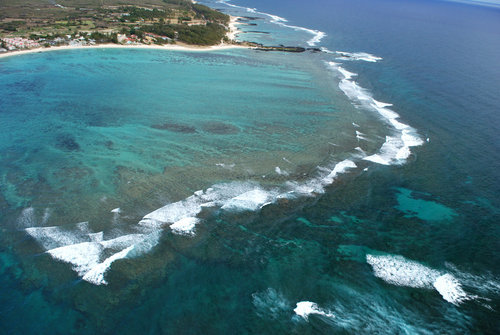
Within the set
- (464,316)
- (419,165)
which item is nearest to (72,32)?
(419,165)

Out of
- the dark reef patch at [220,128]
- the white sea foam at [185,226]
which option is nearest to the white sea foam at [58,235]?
the white sea foam at [185,226]

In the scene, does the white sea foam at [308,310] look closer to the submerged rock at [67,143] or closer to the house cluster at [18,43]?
the submerged rock at [67,143]

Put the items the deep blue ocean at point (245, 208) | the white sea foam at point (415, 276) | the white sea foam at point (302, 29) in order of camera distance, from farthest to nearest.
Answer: the white sea foam at point (302, 29)
the white sea foam at point (415, 276)
the deep blue ocean at point (245, 208)

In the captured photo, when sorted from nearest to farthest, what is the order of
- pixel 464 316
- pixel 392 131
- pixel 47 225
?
pixel 464 316
pixel 47 225
pixel 392 131

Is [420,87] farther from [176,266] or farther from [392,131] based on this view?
[176,266]

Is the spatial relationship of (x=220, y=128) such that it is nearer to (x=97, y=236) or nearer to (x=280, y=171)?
(x=280, y=171)

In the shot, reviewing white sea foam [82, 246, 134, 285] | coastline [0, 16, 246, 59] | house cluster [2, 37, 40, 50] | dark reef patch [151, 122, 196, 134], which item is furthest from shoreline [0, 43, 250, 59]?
white sea foam [82, 246, 134, 285]

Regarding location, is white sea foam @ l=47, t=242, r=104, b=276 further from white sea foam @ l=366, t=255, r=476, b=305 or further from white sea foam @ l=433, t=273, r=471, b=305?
white sea foam @ l=433, t=273, r=471, b=305
